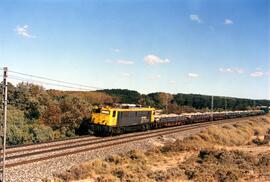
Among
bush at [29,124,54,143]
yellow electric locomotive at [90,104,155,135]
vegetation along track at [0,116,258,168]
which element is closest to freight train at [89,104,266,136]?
yellow electric locomotive at [90,104,155,135]

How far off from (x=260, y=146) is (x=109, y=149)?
17.9 m

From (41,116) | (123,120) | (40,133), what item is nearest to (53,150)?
(40,133)

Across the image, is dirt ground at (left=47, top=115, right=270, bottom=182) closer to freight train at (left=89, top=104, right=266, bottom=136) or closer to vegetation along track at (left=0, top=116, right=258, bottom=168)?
vegetation along track at (left=0, top=116, right=258, bottom=168)

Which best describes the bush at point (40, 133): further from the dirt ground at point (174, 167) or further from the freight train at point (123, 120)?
the dirt ground at point (174, 167)

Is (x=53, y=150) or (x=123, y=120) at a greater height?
(x=123, y=120)

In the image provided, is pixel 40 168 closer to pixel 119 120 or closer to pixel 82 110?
pixel 119 120

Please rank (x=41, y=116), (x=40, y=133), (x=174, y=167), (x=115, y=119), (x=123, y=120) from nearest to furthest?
(x=174, y=167), (x=40, y=133), (x=115, y=119), (x=123, y=120), (x=41, y=116)

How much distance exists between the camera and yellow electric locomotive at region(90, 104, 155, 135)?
1272 inches

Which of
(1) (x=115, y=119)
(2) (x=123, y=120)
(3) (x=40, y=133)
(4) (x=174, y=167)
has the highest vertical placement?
(1) (x=115, y=119)

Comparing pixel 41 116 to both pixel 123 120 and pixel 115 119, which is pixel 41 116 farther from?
pixel 123 120

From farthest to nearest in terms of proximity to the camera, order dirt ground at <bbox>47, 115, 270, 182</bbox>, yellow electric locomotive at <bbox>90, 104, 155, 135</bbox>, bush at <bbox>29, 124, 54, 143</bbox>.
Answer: yellow electric locomotive at <bbox>90, 104, 155, 135</bbox>
bush at <bbox>29, 124, 54, 143</bbox>
dirt ground at <bbox>47, 115, 270, 182</bbox>

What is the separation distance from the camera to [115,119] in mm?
32938

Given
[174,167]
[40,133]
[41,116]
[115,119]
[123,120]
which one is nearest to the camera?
[174,167]

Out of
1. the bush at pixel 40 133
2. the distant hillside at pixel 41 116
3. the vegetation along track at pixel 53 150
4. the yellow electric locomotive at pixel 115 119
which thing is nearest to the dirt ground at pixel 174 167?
the vegetation along track at pixel 53 150
